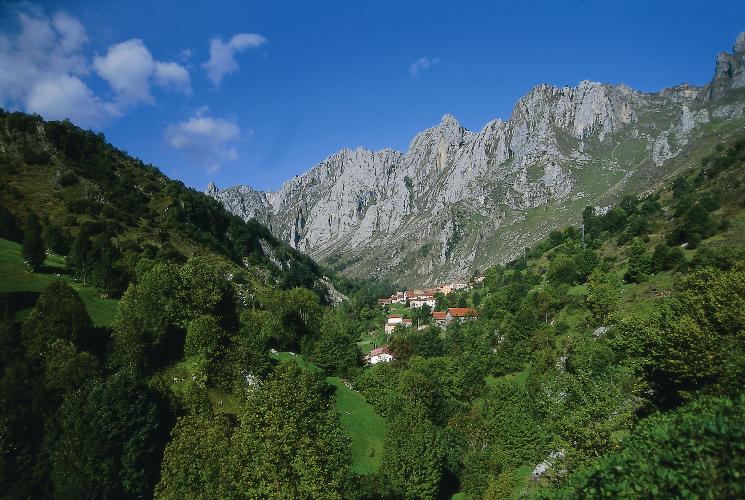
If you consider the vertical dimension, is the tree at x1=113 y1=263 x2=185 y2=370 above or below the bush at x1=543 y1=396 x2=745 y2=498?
above

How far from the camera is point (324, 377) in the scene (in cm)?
4950

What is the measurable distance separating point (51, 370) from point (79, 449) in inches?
256

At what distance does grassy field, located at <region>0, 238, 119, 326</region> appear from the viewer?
39.6 meters

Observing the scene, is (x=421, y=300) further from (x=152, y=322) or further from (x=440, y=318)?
(x=152, y=322)

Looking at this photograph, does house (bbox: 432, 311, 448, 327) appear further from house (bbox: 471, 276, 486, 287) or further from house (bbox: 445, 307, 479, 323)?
house (bbox: 471, 276, 486, 287)

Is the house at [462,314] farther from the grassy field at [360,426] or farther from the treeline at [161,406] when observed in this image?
the treeline at [161,406]

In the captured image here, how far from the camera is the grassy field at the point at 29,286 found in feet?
130

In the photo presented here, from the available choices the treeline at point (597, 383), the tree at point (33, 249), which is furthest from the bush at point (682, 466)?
the tree at point (33, 249)

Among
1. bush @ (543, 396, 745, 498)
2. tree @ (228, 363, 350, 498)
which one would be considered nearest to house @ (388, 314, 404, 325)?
tree @ (228, 363, 350, 498)

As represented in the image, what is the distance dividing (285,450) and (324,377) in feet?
110

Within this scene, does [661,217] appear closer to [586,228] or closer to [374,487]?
[586,228]

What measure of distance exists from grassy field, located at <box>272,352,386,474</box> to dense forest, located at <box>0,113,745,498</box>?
22.4 inches

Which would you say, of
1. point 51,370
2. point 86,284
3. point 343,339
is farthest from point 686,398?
point 86,284

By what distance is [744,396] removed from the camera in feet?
34.7
